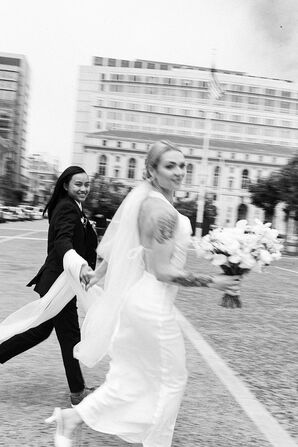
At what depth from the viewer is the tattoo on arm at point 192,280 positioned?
2.82 meters

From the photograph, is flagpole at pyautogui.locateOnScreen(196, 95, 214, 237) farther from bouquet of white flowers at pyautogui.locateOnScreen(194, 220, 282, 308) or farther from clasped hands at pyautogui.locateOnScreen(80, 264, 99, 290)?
clasped hands at pyautogui.locateOnScreen(80, 264, 99, 290)

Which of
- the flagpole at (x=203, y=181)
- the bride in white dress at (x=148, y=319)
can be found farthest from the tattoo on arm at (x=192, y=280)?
the flagpole at (x=203, y=181)

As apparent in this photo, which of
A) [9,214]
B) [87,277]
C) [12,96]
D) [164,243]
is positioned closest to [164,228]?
[164,243]

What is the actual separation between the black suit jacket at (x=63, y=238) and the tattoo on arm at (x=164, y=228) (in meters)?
1.07

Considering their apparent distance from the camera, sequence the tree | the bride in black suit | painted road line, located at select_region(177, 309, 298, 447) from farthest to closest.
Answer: the tree, the bride in black suit, painted road line, located at select_region(177, 309, 298, 447)

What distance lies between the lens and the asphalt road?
142 inches

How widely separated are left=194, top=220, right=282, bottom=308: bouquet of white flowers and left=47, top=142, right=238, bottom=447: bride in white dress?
1.91 ft

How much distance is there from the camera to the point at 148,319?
2936 millimetres

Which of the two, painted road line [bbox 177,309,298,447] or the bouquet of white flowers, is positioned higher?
the bouquet of white flowers

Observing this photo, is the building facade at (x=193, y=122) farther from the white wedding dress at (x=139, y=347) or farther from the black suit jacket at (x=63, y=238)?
the white wedding dress at (x=139, y=347)

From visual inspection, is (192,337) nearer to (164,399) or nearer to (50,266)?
(50,266)

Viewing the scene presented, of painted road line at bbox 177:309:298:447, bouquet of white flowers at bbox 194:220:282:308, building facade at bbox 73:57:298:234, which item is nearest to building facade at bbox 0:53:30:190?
building facade at bbox 73:57:298:234

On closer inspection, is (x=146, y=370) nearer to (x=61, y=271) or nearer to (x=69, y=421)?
(x=69, y=421)

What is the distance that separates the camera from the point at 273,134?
117062 millimetres
